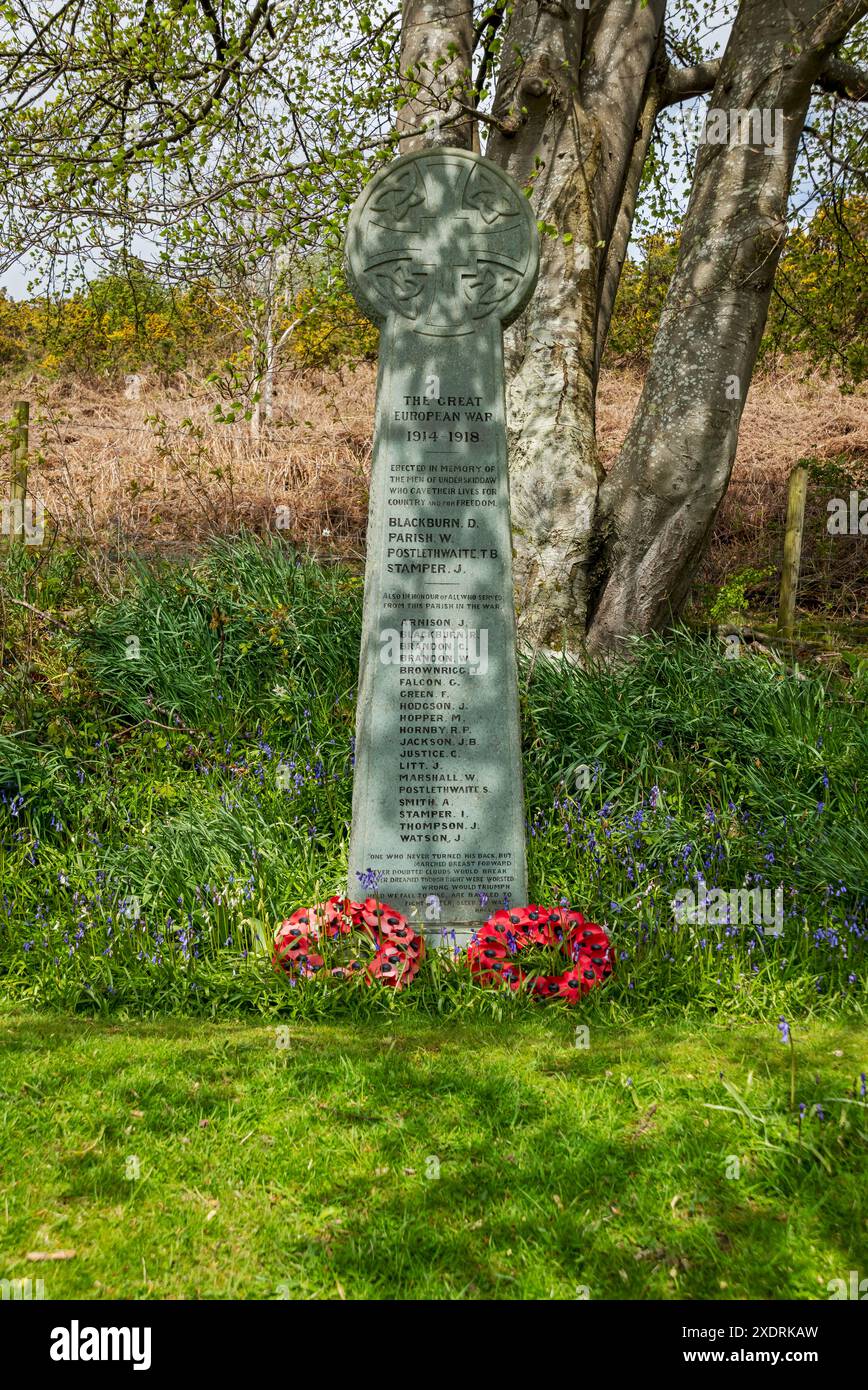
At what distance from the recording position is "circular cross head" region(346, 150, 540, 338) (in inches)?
199

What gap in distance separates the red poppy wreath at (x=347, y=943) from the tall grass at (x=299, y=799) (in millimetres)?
80

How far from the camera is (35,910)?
539 centimetres

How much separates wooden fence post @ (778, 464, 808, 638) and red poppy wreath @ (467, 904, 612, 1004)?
226 inches

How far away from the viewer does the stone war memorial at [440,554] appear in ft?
16.4
